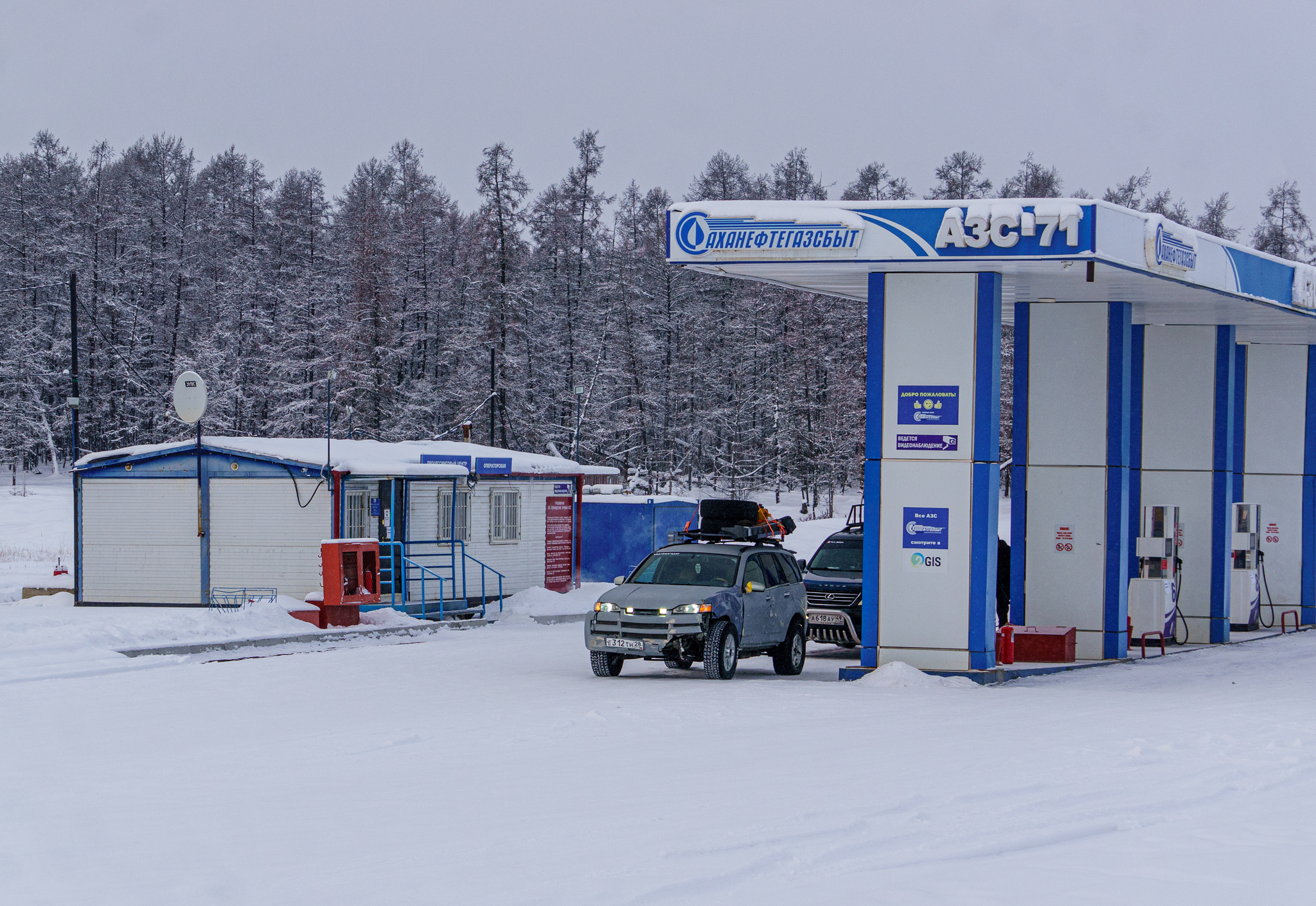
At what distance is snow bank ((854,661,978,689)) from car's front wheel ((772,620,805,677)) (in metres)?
1.61

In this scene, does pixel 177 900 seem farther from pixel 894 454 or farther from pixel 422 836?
pixel 894 454

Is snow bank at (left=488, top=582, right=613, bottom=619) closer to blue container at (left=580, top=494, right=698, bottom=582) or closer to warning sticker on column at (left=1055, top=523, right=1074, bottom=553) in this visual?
blue container at (left=580, top=494, right=698, bottom=582)

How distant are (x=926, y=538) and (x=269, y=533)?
13.6 metres

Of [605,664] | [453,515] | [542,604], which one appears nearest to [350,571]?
[453,515]

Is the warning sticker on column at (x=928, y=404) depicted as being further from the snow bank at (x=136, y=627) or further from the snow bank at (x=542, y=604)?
the snow bank at (x=542, y=604)

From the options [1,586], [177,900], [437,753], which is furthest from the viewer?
[1,586]

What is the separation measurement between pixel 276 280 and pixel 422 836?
7012cm

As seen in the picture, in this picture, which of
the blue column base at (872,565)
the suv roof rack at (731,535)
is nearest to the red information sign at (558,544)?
the suv roof rack at (731,535)

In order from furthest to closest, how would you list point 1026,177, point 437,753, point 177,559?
point 1026,177 < point 177,559 < point 437,753

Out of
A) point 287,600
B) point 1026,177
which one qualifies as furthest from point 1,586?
point 1026,177

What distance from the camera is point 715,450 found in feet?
219

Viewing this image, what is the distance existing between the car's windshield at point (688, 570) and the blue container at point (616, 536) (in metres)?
18.1

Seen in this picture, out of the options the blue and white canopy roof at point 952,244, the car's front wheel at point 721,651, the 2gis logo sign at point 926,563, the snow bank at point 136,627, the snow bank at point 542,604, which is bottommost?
the snow bank at point 542,604

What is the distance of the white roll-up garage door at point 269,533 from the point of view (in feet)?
84.2
